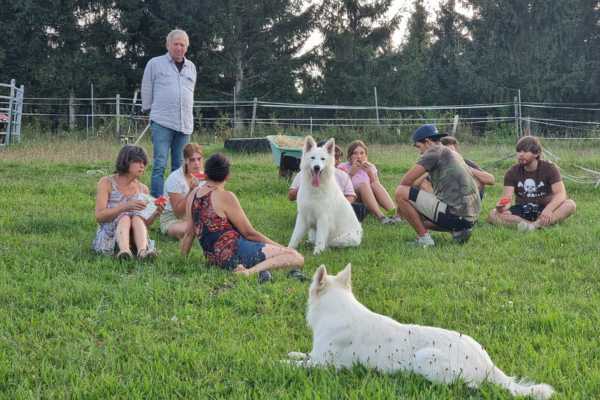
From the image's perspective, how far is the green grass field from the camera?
108 inches

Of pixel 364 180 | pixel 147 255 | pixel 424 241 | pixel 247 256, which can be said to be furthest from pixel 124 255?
pixel 364 180

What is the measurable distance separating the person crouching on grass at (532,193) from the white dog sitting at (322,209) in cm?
200

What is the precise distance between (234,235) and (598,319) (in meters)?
2.75

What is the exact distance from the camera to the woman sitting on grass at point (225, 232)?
485 cm

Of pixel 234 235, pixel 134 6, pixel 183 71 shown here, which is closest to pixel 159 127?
pixel 183 71

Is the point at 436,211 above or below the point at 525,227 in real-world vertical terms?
above

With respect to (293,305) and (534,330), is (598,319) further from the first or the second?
(293,305)

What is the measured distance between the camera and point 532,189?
24.0 ft

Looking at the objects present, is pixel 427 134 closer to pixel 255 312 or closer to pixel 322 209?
pixel 322 209

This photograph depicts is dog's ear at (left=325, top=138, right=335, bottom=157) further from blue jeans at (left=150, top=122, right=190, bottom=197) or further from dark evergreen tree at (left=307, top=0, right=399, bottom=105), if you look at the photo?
dark evergreen tree at (left=307, top=0, right=399, bottom=105)

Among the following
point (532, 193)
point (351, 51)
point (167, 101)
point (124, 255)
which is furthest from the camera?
point (351, 51)

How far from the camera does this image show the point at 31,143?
1530 cm

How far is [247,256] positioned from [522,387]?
2.71 m

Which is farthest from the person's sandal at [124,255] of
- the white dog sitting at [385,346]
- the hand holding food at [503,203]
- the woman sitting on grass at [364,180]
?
the hand holding food at [503,203]
